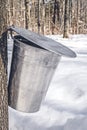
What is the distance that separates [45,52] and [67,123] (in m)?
1.21

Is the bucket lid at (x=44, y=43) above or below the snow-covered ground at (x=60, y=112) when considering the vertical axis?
above

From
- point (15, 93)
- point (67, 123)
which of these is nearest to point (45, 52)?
point (15, 93)

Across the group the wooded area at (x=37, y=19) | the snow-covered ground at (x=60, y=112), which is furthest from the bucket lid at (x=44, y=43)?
the snow-covered ground at (x=60, y=112)

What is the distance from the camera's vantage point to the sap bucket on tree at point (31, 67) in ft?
9.75

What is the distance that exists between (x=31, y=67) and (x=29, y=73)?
0.21ft

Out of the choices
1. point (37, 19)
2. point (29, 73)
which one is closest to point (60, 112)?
point (29, 73)

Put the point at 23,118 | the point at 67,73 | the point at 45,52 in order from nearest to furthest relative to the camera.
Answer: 1. the point at 45,52
2. the point at 23,118
3. the point at 67,73

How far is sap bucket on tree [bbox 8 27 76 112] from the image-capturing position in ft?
9.75

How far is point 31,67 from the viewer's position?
10.1ft

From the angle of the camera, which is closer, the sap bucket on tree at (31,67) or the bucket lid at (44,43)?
the bucket lid at (44,43)

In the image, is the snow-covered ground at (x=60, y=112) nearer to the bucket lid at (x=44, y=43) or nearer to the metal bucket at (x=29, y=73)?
the metal bucket at (x=29, y=73)

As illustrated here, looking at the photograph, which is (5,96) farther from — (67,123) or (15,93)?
(67,123)

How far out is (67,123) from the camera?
12.7ft

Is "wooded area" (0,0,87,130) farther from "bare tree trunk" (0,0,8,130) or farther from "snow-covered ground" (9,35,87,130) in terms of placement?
"snow-covered ground" (9,35,87,130)
